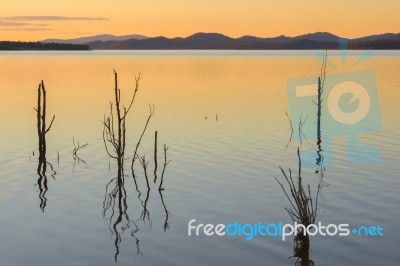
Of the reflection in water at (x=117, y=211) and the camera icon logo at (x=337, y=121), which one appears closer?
the reflection in water at (x=117, y=211)

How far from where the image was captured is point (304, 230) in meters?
17.3

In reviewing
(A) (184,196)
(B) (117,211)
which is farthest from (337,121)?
(B) (117,211)

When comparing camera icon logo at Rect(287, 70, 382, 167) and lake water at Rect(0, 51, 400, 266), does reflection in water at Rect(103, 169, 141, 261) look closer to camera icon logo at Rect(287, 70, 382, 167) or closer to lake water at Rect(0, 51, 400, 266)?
lake water at Rect(0, 51, 400, 266)

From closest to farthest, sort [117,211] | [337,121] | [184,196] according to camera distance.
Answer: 1. [117,211]
2. [184,196]
3. [337,121]

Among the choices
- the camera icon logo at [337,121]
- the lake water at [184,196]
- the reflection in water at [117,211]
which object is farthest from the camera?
the camera icon logo at [337,121]

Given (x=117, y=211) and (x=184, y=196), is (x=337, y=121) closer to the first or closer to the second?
(x=184, y=196)

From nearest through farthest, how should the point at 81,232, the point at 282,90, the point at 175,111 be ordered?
the point at 81,232, the point at 175,111, the point at 282,90

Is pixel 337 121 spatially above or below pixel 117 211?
below

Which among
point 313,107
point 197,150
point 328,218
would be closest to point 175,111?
point 313,107

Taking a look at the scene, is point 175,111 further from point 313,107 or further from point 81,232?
point 81,232

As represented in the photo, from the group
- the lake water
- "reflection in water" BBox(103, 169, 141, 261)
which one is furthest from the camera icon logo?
"reflection in water" BBox(103, 169, 141, 261)

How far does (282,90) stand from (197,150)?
49.6 metres

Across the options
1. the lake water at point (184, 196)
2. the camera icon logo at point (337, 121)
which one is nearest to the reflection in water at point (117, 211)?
the lake water at point (184, 196)

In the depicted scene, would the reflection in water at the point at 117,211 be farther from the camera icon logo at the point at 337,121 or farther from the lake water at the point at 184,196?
the camera icon logo at the point at 337,121
